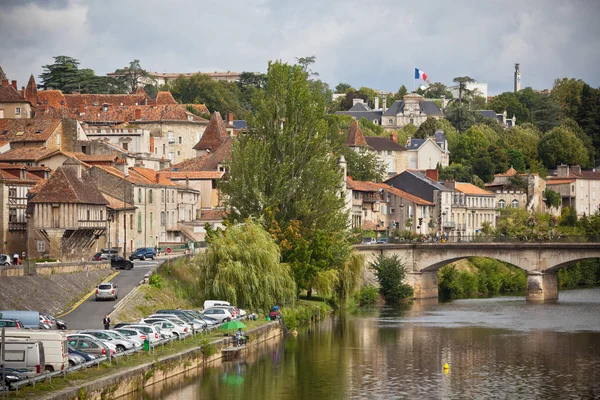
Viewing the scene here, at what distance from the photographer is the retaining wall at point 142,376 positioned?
42.5m

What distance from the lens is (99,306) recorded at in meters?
65.1

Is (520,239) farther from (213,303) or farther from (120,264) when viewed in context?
(213,303)

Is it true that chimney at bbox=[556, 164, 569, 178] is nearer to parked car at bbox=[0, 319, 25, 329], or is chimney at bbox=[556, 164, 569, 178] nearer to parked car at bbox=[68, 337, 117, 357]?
parked car at bbox=[0, 319, 25, 329]

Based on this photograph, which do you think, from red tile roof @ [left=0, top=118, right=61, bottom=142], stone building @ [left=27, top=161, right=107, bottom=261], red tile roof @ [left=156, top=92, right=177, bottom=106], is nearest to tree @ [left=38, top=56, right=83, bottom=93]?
red tile roof @ [left=156, top=92, right=177, bottom=106]

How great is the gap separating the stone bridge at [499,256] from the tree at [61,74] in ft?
283

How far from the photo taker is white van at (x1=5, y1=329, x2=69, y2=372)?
44.0 meters

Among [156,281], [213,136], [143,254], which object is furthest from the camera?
[213,136]

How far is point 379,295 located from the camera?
10388cm

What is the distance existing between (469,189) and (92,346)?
11262 cm

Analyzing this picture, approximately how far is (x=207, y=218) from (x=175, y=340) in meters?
50.9

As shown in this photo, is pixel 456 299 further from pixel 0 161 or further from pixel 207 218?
pixel 0 161

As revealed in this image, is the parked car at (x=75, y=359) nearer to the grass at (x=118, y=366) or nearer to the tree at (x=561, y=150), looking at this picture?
the grass at (x=118, y=366)

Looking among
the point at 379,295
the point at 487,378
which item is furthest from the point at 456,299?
the point at 487,378

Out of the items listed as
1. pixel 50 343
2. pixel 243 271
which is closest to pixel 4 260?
pixel 243 271
